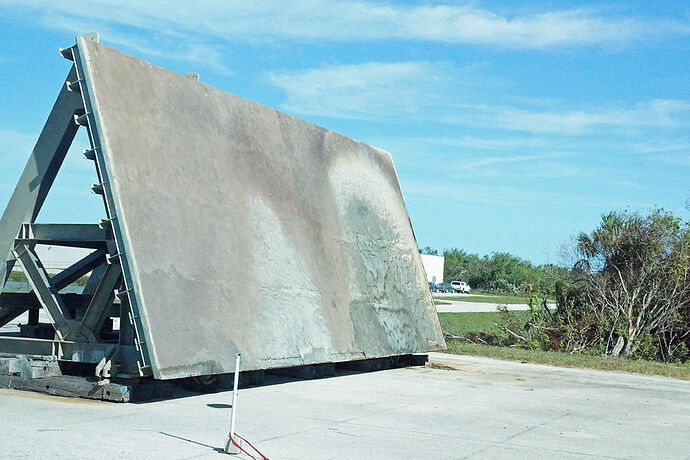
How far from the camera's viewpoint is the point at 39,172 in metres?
11.7

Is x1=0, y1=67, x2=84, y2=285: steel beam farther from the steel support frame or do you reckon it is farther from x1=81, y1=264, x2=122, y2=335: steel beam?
x1=81, y1=264, x2=122, y2=335: steel beam

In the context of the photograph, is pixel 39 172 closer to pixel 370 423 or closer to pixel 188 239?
pixel 188 239

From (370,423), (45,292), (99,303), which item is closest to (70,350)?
(99,303)

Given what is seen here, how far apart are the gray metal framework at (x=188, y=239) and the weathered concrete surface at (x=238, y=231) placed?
0.08 feet

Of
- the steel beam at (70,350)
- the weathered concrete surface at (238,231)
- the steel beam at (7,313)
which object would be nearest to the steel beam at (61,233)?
the weathered concrete surface at (238,231)

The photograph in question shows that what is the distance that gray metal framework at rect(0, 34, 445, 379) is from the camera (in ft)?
34.4

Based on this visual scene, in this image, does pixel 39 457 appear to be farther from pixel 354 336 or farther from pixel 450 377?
pixel 450 377

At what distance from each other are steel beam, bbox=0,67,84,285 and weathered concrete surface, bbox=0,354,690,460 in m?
2.40

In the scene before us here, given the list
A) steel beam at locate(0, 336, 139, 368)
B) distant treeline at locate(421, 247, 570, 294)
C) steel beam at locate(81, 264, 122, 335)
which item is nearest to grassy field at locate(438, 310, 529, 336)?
steel beam at locate(81, 264, 122, 335)

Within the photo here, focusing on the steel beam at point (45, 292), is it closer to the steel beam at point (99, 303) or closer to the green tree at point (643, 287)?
the steel beam at point (99, 303)

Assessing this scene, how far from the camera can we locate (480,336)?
84.8 feet

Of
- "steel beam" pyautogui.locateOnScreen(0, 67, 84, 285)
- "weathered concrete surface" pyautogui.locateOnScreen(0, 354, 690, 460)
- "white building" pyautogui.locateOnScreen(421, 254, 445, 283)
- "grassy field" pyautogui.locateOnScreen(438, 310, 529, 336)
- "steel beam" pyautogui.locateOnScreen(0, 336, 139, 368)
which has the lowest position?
"weathered concrete surface" pyautogui.locateOnScreen(0, 354, 690, 460)

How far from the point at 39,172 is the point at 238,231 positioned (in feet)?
9.93

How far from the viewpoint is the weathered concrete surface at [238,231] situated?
34.6 ft
